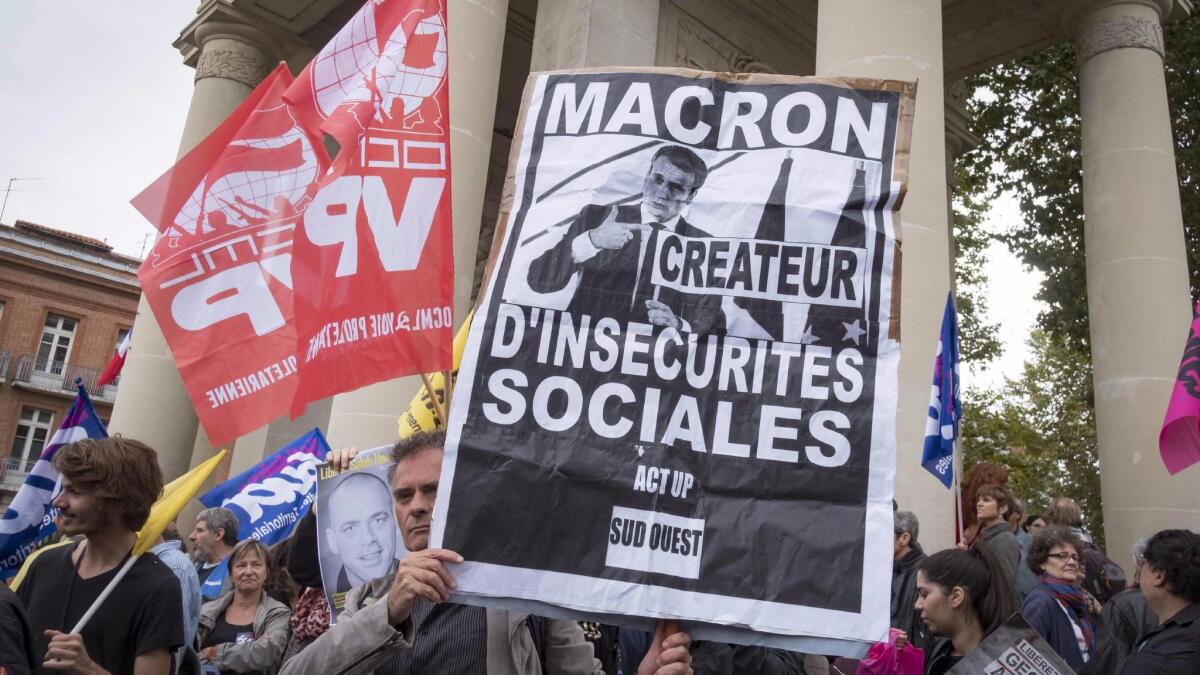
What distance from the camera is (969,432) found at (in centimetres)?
3362

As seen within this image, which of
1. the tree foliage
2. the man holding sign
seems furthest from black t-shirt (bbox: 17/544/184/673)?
the tree foliage

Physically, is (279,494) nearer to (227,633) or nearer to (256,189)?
(227,633)

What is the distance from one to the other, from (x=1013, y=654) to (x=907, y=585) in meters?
2.16

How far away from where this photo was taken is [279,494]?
28.0 ft

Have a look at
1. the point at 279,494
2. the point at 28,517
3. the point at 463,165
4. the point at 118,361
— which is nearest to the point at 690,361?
the point at 28,517

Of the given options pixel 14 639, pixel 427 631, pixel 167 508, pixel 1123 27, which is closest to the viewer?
pixel 427 631

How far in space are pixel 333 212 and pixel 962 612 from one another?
349 centimetres

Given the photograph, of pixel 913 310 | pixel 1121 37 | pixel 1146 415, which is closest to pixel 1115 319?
pixel 1146 415

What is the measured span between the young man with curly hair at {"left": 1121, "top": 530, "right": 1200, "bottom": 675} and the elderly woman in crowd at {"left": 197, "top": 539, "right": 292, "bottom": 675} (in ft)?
16.0

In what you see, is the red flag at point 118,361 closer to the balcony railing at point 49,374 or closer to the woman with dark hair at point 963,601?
the woman with dark hair at point 963,601

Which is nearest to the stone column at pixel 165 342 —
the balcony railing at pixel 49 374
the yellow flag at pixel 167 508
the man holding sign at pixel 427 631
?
the yellow flag at pixel 167 508

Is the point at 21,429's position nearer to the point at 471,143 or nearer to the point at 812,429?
the point at 471,143

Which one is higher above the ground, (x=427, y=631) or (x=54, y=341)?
(x=54, y=341)

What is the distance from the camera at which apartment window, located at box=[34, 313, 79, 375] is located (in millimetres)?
46781
